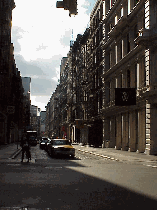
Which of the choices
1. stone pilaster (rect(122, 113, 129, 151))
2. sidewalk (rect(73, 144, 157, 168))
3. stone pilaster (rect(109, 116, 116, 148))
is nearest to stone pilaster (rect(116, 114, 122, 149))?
stone pilaster (rect(122, 113, 129, 151))

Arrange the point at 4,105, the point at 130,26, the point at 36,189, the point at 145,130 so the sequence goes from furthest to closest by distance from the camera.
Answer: the point at 4,105 < the point at 130,26 < the point at 145,130 < the point at 36,189

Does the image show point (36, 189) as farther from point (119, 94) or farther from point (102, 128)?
point (102, 128)

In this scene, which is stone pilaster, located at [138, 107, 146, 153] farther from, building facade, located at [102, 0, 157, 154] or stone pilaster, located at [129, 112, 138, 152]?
stone pilaster, located at [129, 112, 138, 152]

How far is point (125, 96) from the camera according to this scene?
3077 centimetres

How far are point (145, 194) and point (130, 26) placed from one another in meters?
30.1

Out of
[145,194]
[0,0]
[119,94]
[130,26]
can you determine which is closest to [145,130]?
[119,94]

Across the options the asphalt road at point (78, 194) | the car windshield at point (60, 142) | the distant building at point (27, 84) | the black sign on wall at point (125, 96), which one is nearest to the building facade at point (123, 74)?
the black sign on wall at point (125, 96)

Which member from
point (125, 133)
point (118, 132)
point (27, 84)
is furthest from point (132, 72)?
point (27, 84)

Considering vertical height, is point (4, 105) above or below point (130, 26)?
below

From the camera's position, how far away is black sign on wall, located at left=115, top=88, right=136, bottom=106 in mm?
30328

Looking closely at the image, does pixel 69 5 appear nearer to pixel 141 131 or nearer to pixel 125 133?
pixel 141 131

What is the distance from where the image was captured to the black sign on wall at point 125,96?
3033 cm

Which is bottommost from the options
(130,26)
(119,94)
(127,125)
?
(127,125)

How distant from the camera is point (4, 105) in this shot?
54.1 m
